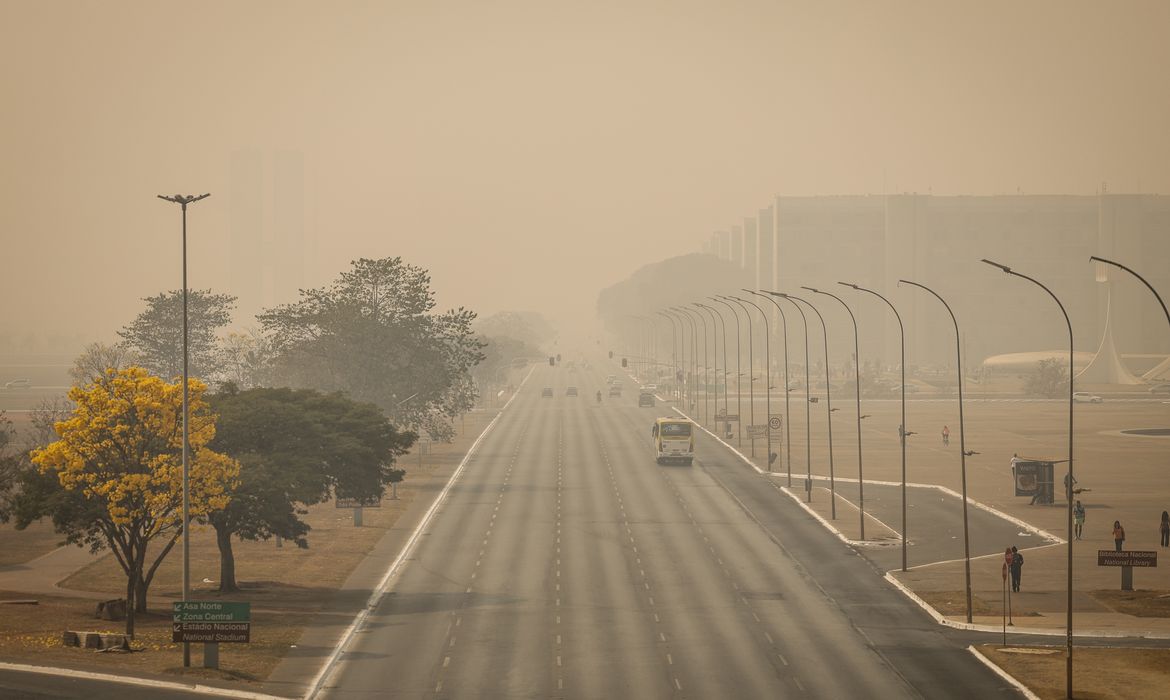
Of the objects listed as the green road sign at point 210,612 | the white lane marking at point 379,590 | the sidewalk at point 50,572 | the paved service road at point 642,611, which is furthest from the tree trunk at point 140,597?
the green road sign at point 210,612

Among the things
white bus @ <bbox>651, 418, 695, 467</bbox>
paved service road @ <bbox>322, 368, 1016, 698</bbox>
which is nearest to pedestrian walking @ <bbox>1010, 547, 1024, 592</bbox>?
paved service road @ <bbox>322, 368, 1016, 698</bbox>

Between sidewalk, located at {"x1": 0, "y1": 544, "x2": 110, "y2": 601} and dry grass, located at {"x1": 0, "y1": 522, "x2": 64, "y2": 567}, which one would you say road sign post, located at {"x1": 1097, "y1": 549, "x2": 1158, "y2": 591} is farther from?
dry grass, located at {"x1": 0, "y1": 522, "x2": 64, "y2": 567}

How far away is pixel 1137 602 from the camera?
201 ft

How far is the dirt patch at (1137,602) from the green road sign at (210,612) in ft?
112

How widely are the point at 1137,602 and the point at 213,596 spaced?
38.3 metres

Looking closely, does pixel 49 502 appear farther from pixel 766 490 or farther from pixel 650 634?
pixel 766 490

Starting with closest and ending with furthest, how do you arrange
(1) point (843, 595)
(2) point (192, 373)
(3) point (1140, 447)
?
1. (1) point (843, 595)
2. (3) point (1140, 447)
3. (2) point (192, 373)

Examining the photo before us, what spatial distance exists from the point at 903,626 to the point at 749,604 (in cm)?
710

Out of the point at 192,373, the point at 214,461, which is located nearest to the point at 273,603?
the point at 214,461

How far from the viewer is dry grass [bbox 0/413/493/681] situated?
48969 millimetres

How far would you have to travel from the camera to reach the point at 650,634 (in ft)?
181

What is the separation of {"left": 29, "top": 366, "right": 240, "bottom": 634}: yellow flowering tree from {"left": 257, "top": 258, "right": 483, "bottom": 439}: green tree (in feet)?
209

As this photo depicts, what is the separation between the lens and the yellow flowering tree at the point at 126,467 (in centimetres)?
5625

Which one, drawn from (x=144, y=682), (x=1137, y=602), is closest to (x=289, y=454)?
(x=144, y=682)
